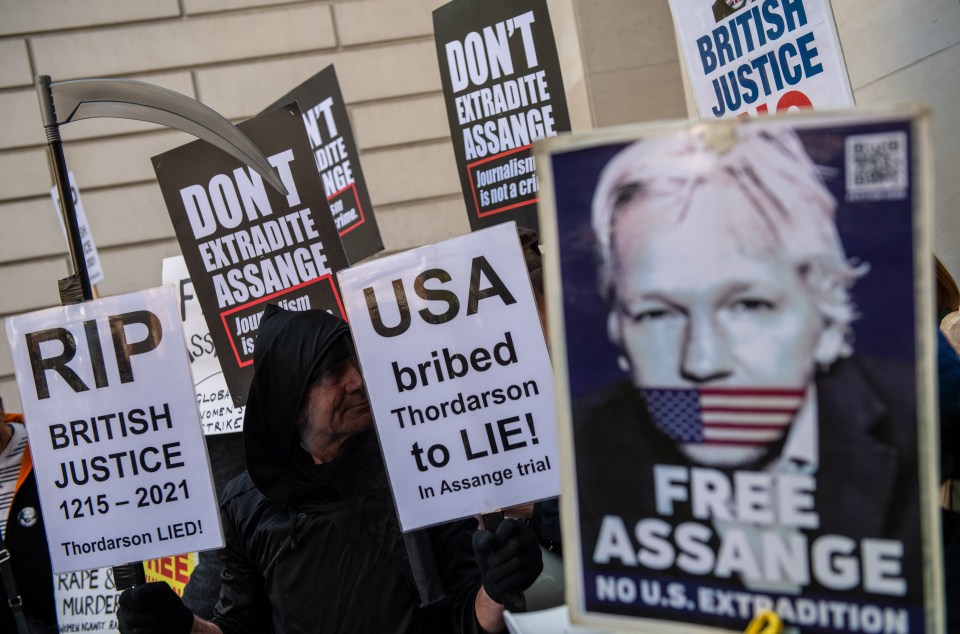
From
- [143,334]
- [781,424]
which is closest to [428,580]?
[143,334]

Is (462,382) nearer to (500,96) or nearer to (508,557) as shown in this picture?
(508,557)

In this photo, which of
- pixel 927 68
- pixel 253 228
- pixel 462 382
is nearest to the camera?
pixel 462 382

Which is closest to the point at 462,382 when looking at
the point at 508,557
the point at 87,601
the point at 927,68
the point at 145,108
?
the point at 508,557

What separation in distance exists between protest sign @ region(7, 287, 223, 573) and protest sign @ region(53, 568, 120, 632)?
1584 millimetres

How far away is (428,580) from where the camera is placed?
101 inches

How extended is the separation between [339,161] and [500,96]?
37.0 inches

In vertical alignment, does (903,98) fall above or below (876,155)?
above

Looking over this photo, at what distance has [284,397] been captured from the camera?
8.95ft

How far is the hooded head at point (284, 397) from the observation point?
2.71 metres

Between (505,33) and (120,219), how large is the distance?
540 cm

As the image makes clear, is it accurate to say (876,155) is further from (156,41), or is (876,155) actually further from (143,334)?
(156,41)

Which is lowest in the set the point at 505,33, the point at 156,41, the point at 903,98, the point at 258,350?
the point at 258,350

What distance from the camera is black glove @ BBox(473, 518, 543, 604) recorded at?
2.17 m

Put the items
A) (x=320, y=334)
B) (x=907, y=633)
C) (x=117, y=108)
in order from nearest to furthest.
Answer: (x=907, y=633) < (x=320, y=334) < (x=117, y=108)
